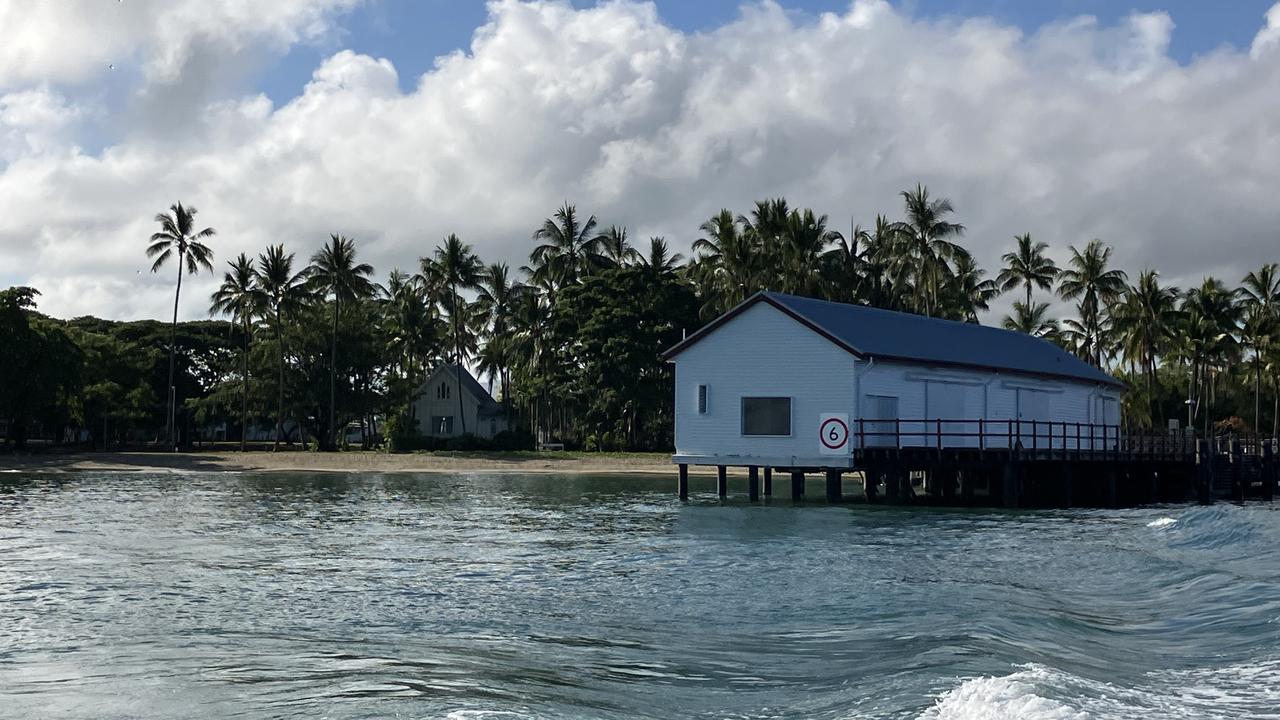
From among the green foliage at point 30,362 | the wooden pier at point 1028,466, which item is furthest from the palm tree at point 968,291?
the green foliage at point 30,362

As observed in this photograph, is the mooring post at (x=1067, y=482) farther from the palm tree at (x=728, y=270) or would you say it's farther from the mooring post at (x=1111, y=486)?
the palm tree at (x=728, y=270)

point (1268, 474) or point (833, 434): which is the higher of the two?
point (833, 434)

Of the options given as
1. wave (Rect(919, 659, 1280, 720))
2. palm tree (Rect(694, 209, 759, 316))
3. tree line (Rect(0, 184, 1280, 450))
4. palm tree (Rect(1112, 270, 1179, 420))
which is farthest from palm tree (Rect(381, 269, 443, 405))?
wave (Rect(919, 659, 1280, 720))

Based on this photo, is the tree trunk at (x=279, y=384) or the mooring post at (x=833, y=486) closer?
the mooring post at (x=833, y=486)

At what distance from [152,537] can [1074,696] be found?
917 inches

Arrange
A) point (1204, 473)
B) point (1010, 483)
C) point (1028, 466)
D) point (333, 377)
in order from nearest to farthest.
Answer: point (1010, 483)
point (1028, 466)
point (1204, 473)
point (333, 377)

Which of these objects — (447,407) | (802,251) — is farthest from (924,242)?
(447,407)

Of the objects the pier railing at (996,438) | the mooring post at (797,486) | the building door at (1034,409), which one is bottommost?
the mooring post at (797,486)

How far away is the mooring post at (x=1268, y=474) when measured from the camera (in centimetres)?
5019

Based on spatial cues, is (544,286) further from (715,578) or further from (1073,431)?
(715,578)

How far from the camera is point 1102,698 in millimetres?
11828

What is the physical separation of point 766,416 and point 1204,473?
1767 cm

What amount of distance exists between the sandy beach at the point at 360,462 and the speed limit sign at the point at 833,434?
28626mm

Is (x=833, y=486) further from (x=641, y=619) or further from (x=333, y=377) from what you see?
(x=333, y=377)
